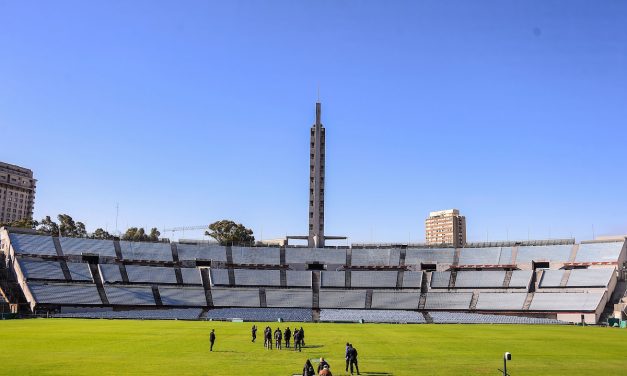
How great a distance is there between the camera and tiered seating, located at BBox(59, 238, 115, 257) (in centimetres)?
9888

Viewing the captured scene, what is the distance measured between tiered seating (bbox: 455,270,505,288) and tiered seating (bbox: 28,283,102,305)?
65246 millimetres

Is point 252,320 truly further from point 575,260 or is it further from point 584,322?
point 575,260

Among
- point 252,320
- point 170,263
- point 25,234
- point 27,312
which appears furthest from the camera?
point 170,263

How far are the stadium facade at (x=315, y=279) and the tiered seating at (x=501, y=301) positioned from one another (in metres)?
0.17

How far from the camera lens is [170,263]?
105 m

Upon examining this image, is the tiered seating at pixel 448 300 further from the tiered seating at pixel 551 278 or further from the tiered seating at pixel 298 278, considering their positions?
the tiered seating at pixel 298 278

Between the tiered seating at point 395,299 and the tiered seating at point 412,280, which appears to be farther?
the tiered seating at point 412,280

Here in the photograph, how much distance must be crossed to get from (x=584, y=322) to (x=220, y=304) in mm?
58791

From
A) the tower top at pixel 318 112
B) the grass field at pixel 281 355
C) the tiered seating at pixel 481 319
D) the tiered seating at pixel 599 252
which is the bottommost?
the tiered seating at pixel 481 319

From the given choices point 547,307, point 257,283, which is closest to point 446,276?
point 547,307

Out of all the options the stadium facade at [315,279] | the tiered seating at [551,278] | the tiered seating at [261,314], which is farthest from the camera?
the tiered seating at [551,278]

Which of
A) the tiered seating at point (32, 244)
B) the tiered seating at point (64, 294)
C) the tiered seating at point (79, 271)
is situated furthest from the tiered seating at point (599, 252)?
the tiered seating at point (32, 244)

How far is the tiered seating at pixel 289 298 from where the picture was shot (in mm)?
93188

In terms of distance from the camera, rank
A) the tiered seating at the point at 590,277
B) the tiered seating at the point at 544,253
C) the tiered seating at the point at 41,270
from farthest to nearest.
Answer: the tiered seating at the point at 544,253
the tiered seating at the point at 41,270
the tiered seating at the point at 590,277
